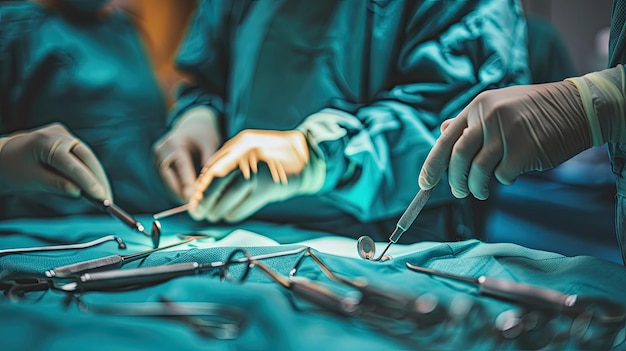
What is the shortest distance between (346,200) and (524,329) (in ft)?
2.36

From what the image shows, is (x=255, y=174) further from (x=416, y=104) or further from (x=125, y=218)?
(x=416, y=104)

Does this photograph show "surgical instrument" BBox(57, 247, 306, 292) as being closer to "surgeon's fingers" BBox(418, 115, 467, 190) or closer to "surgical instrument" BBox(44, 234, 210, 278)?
"surgical instrument" BBox(44, 234, 210, 278)

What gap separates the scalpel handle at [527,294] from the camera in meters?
0.65

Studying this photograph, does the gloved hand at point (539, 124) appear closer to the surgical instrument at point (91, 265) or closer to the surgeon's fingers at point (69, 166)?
the surgical instrument at point (91, 265)

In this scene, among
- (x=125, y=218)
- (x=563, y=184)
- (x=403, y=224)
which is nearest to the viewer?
(x=403, y=224)

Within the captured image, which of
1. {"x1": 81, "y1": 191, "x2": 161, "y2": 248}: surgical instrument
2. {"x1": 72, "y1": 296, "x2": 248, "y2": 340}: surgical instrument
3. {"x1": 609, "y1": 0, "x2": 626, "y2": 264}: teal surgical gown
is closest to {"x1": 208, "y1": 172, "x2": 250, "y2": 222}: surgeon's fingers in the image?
{"x1": 81, "y1": 191, "x2": 161, "y2": 248}: surgical instrument

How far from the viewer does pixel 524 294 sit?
2.24ft

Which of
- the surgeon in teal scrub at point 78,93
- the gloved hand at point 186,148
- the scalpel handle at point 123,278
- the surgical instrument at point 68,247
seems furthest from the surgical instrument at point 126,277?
the surgeon in teal scrub at point 78,93

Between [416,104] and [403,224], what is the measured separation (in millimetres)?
408

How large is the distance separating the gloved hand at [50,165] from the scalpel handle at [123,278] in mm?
475

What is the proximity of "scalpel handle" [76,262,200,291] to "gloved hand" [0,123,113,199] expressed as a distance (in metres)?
0.47

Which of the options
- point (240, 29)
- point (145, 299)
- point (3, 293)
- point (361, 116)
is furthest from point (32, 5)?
point (145, 299)

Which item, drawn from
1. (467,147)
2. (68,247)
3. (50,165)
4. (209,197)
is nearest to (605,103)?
(467,147)

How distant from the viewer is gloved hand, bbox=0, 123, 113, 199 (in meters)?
1.20
